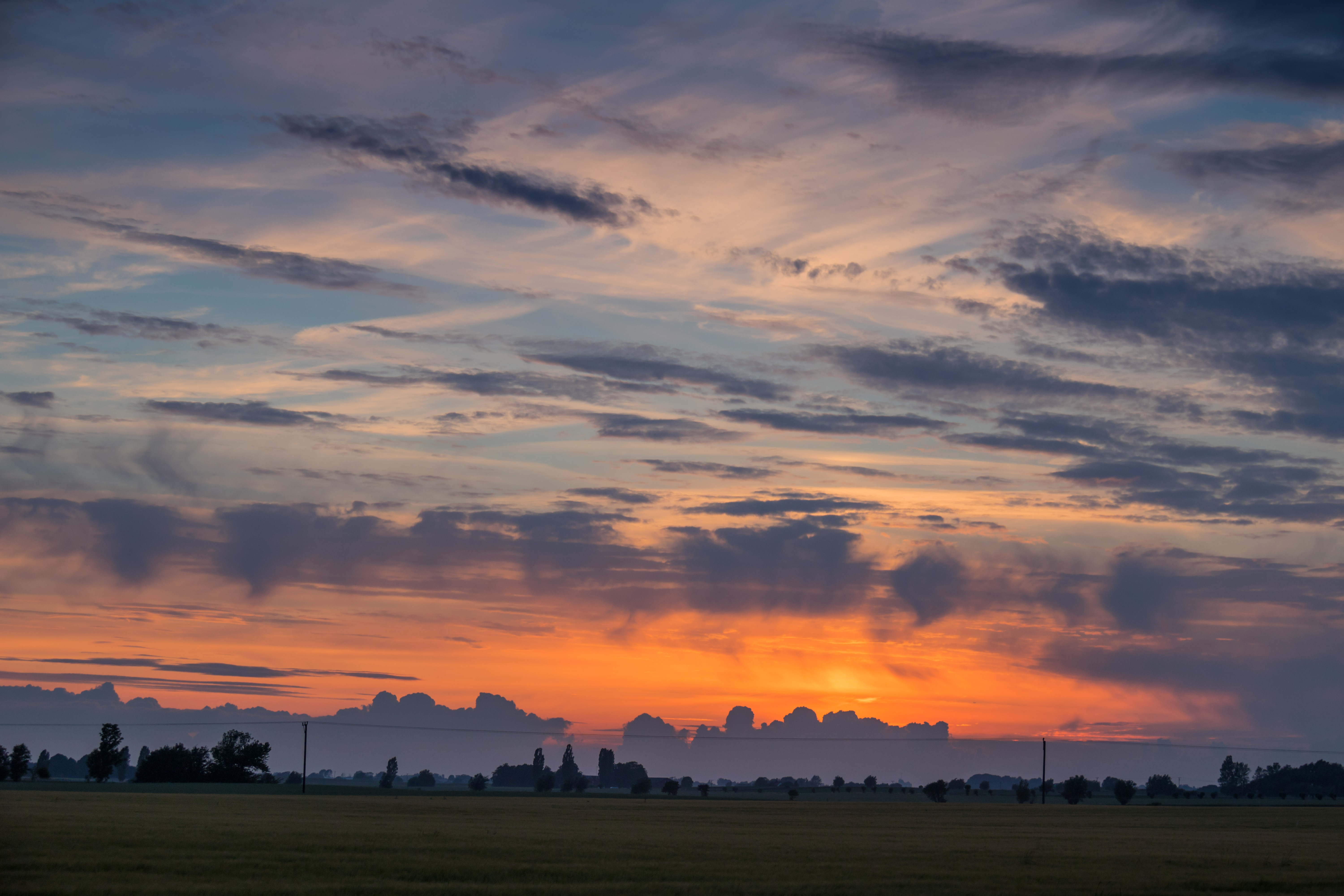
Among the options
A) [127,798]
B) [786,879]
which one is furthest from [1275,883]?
[127,798]

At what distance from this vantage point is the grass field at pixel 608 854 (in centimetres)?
4278

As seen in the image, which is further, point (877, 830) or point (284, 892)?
point (877, 830)

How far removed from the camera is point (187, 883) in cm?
4109

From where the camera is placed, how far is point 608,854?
58.2m

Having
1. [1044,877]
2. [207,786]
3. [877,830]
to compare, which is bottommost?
[207,786]

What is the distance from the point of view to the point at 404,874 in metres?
46.2

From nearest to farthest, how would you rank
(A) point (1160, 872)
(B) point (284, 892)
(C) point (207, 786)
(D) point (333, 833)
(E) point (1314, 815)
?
(B) point (284, 892)
(A) point (1160, 872)
(D) point (333, 833)
(E) point (1314, 815)
(C) point (207, 786)

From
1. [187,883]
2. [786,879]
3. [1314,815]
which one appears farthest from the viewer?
[1314,815]

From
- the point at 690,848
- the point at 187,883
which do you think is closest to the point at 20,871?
the point at 187,883

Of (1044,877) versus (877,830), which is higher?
(1044,877)

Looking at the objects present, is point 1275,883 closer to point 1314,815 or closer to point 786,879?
point 786,879

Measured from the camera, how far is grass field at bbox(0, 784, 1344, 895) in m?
42.8

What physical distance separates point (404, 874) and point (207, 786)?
164891 millimetres

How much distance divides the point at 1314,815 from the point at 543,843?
132 metres
